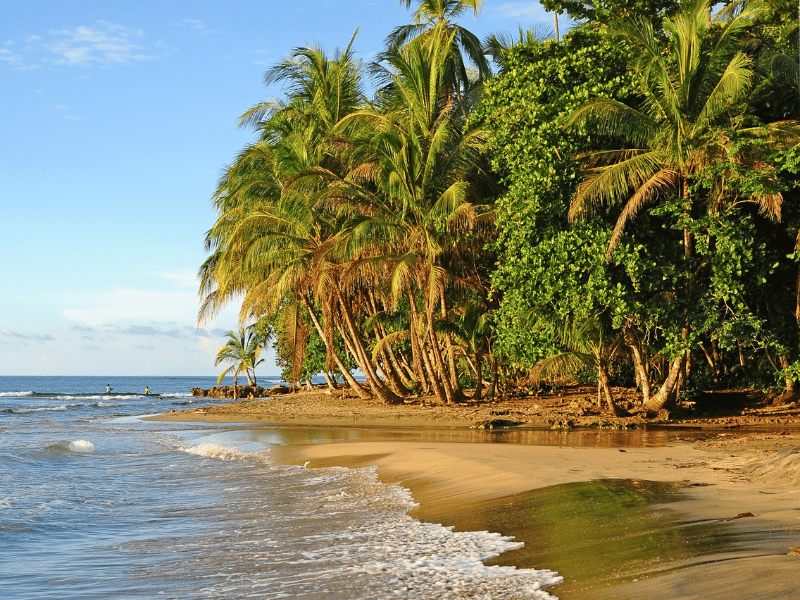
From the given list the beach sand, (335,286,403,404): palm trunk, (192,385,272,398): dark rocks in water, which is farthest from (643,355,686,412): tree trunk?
(192,385,272,398): dark rocks in water

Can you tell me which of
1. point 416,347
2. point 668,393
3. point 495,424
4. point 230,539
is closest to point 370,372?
point 416,347

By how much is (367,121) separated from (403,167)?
3.73 meters

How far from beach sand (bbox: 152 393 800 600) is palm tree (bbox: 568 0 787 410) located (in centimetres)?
413

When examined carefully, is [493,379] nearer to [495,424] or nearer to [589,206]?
[495,424]

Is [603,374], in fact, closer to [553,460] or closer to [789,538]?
[553,460]

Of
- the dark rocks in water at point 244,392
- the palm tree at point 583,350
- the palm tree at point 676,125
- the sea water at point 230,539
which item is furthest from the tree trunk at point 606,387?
the dark rocks in water at point 244,392

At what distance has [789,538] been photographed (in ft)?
16.0

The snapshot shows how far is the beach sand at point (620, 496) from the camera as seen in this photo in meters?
4.36

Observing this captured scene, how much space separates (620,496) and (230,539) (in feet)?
11.9

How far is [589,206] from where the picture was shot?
566 inches

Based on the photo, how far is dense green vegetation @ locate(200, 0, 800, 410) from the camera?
44.9 ft

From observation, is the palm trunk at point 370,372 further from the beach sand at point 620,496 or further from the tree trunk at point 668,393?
the tree trunk at point 668,393

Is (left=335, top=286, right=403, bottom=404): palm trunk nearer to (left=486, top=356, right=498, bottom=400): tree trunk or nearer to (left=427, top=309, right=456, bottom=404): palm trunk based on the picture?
(left=427, top=309, right=456, bottom=404): palm trunk

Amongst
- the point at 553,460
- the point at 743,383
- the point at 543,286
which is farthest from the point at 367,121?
the point at 553,460
